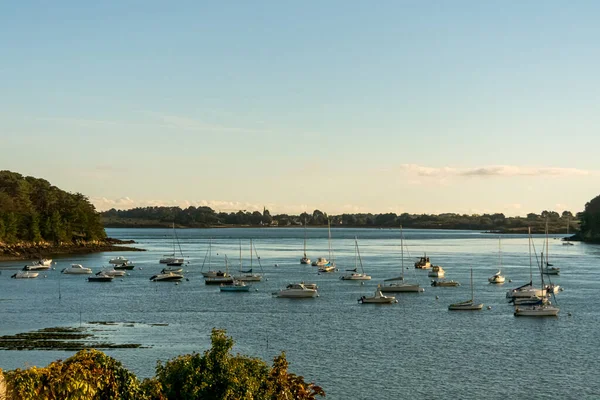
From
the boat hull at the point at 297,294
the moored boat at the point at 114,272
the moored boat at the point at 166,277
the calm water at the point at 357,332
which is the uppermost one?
the moored boat at the point at 114,272

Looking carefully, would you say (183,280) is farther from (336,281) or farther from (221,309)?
(221,309)

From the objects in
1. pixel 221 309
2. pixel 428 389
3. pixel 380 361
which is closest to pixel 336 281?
pixel 221 309

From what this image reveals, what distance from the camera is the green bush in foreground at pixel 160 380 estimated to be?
25.7 m

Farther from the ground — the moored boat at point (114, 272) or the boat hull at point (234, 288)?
the moored boat at point (114, 272)

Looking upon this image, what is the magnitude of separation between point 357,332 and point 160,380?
154ft

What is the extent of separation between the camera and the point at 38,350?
61875mm

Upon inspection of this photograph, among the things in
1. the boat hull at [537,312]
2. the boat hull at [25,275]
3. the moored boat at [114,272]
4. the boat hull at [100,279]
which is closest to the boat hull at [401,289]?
the boat hull at [537,312]

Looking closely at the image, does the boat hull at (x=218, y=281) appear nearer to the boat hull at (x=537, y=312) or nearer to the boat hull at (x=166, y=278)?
the boat hull at (x=166, y=278)

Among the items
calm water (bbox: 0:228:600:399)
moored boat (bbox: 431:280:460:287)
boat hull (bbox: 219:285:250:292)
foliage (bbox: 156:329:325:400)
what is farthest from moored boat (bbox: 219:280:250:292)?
foliage (bbox: 156:329:325:400)

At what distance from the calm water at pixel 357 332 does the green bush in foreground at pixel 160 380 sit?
20.7 meters

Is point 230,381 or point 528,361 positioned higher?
point 230,381

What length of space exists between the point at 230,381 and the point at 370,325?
52512mm

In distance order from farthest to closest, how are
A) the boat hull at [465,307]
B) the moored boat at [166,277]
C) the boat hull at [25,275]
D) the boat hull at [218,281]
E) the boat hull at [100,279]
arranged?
the boat hull at [25,275] < the moored boat at [166,277] < the boat hull at [100,279] < the boat hull at [218,281] < the boat hull at [465,307]

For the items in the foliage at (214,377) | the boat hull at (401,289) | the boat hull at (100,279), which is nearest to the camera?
the foliage at (214,377)
